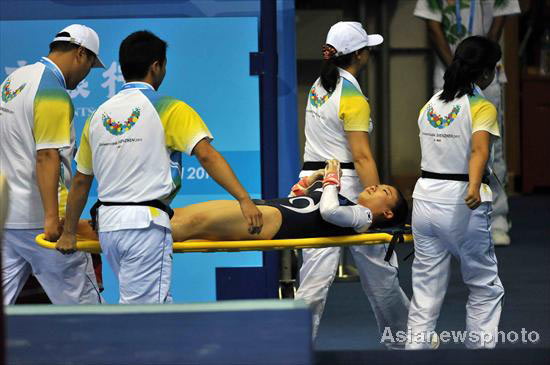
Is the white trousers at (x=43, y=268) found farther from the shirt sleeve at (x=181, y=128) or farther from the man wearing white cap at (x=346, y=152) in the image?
the man wearing white cap at (x=346, y=152)

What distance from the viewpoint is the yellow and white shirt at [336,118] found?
15.7 feet

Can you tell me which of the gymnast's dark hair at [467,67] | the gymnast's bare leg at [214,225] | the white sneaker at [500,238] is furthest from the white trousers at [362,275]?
the white sneaker at [500,238]

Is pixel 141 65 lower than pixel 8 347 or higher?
higher

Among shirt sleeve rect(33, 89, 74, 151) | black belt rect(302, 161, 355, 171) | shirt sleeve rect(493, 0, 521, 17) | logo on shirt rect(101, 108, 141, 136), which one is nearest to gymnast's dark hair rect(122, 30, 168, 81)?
logo on shirt rect(101, 108, 141, 136)

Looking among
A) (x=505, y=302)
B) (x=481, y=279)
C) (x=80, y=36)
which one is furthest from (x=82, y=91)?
(x=505, y=302)

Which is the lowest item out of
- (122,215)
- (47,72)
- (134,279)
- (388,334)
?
(388,334)

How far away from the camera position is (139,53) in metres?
3.99

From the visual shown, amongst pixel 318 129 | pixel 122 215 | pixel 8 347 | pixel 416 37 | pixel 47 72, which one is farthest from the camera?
pixel 416 37

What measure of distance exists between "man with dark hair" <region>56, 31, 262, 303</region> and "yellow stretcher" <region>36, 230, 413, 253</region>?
22cm

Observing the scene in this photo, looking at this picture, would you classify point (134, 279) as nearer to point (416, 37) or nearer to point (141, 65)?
point (141, 65)

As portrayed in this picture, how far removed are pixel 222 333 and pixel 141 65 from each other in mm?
2023

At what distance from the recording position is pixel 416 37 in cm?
1062

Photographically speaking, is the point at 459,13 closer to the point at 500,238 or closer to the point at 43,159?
the point at 500,238

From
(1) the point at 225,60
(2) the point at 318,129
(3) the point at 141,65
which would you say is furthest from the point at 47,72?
(1) the point at 225,60
